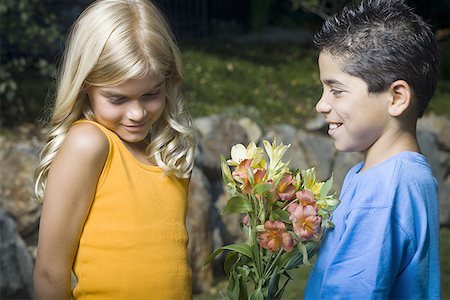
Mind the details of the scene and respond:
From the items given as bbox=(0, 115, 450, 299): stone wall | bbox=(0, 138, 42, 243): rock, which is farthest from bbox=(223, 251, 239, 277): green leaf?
bbox=(0, 138, 42, 243): rock

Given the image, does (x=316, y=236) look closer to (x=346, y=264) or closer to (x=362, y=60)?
(x=346, y=264)

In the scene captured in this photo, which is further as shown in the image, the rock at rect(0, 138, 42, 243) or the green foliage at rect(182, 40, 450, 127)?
the green foliage at rect(182, 40, 450, 127)

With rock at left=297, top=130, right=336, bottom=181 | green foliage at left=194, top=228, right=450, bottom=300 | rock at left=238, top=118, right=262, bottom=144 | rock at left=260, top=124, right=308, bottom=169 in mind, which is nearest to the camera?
green foliage at left=194, top=228, right=450, bottom=300

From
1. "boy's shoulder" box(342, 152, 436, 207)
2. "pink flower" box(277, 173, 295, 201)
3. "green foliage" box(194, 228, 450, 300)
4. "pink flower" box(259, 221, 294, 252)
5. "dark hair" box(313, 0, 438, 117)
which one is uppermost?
"dark hair" box(313, 0, 438, 117)

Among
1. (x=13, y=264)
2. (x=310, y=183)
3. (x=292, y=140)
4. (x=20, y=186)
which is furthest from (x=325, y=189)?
(x=292, y=140)

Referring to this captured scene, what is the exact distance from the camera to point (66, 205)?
280 cm

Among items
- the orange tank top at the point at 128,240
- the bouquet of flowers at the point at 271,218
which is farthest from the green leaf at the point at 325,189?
the orange tank top at the point at 128,240

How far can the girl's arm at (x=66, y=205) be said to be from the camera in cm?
280

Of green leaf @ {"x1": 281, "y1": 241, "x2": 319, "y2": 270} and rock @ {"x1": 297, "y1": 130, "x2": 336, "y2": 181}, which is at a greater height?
green leaf @ {"x1": 281, "y1": 241, "x2": 319, "y2": 270}

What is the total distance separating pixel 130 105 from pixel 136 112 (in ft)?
0.11

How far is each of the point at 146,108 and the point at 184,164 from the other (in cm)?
30

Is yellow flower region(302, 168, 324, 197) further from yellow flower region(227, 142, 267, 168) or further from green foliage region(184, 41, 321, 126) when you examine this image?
green foliage region(184, 41, 321, 126)

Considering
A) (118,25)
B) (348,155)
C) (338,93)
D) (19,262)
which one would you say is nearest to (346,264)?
(338,93)

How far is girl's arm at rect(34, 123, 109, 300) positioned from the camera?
2801 millimetres
